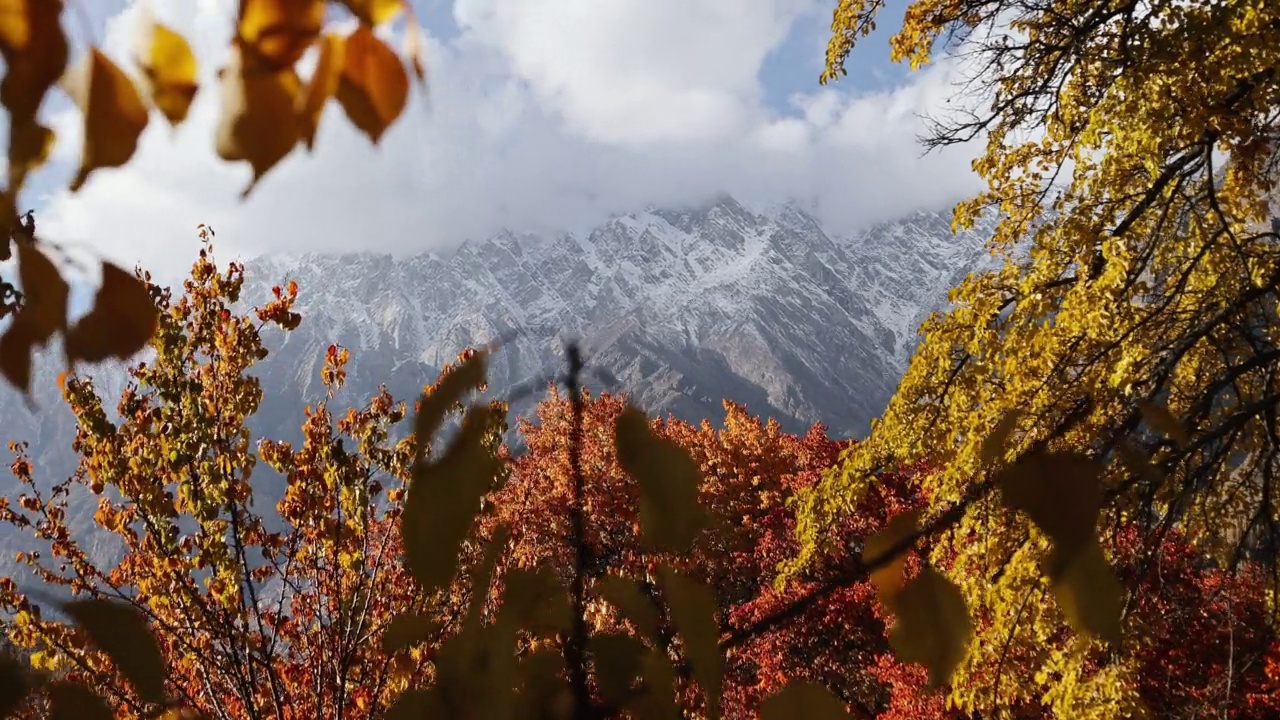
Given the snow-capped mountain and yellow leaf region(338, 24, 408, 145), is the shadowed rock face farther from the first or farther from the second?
yellow leaf region(338, 24, 408, 145)

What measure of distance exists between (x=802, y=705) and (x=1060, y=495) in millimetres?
254

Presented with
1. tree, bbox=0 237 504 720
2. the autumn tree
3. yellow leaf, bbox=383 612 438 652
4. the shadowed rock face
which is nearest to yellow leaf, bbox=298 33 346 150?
the autumn tree

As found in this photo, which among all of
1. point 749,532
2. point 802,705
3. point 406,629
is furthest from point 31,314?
point 749,532

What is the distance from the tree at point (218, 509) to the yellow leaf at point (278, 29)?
3.32 m

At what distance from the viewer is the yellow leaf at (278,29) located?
48cm

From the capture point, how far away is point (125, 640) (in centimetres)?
57

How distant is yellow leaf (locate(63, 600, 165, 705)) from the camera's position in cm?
55

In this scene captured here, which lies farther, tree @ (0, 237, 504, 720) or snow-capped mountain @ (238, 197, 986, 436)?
snow-capped mountain @ (238, 197, 986, 436)

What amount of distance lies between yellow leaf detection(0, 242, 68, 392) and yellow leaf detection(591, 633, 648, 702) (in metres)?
0.53

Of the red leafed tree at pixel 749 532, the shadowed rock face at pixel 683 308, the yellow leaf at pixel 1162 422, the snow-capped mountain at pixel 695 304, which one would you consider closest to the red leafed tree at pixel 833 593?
the red leafed tree at pixel 749 532

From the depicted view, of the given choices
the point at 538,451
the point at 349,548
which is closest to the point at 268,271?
the point at 538,451

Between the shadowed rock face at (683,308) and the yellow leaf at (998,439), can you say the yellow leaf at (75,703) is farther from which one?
the shadowed rock face at (683,308)

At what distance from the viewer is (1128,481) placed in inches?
118

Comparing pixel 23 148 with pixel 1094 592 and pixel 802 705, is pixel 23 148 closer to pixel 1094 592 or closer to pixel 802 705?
pixel 802 705
